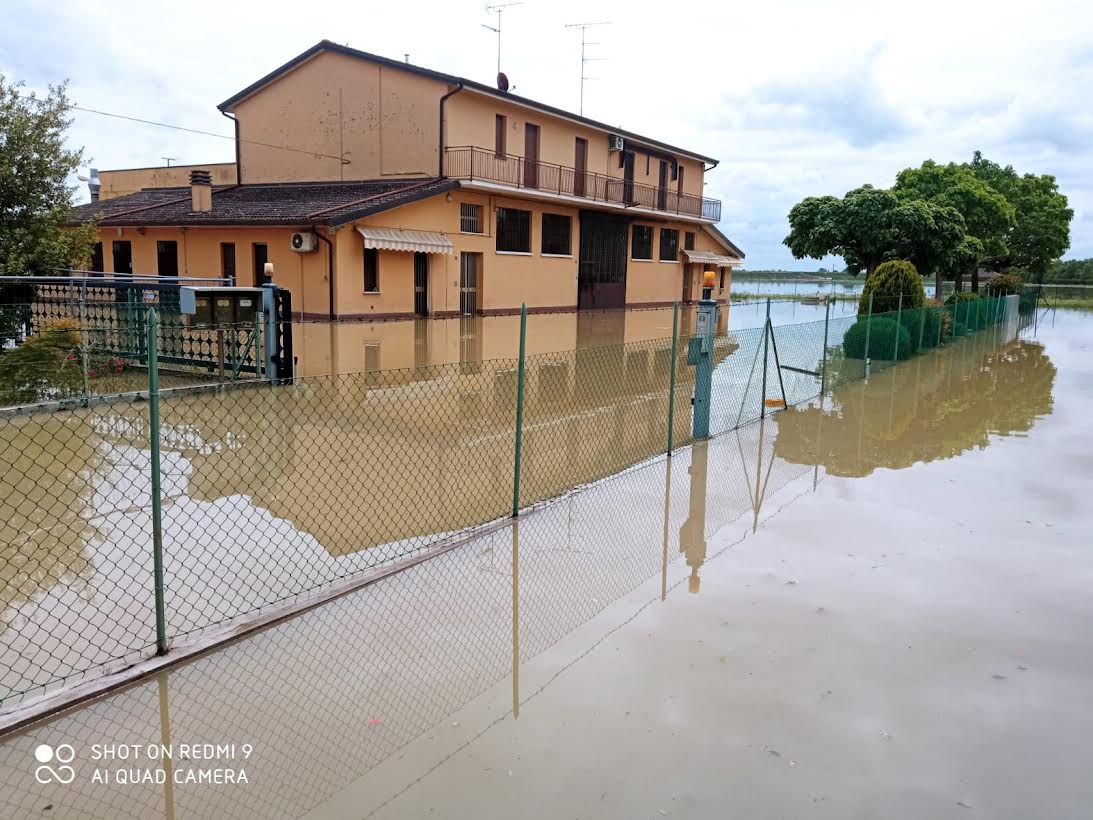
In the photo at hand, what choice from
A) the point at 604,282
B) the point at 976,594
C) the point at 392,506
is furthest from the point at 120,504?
the point at 604,282

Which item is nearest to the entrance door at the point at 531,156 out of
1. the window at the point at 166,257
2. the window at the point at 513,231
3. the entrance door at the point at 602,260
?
the window at the point at 513,231

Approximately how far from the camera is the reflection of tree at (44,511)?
5.00 metres

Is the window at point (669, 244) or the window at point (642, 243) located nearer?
the window at point (642, 243)

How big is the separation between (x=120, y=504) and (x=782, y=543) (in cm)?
512

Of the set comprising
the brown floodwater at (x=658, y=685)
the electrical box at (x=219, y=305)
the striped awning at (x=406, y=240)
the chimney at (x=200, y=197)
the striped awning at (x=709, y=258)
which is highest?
the chimney at (x=200, y=197)

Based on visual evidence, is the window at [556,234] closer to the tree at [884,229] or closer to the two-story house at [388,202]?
the two-story house at [388,202]

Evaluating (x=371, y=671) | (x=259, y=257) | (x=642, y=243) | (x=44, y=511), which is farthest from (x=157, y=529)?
(x=642, y=243)

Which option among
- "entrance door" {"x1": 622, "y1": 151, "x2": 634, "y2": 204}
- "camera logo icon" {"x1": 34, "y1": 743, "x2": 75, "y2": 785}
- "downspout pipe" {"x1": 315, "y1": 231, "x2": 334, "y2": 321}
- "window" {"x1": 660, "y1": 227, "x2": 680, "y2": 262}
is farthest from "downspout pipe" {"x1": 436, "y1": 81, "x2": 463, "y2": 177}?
"camera logo icon" {"x1": 34, "y1": 743, "x2": 75, "y2": 785}

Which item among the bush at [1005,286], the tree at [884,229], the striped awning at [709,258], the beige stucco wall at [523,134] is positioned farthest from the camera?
the striped awning at [709,258]

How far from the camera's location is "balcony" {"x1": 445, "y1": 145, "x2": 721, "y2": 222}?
26.0 meters

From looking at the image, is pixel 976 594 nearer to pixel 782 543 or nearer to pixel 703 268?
pixel 782 543

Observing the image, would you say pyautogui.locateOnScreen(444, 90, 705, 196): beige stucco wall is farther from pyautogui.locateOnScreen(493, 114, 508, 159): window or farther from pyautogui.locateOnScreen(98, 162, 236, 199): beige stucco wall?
pyautogui.locateOnScreen(98, 162, 236, 199): beige stucco wall

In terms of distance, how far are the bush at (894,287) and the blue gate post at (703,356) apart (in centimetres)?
1179

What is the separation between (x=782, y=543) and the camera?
6.11 m
